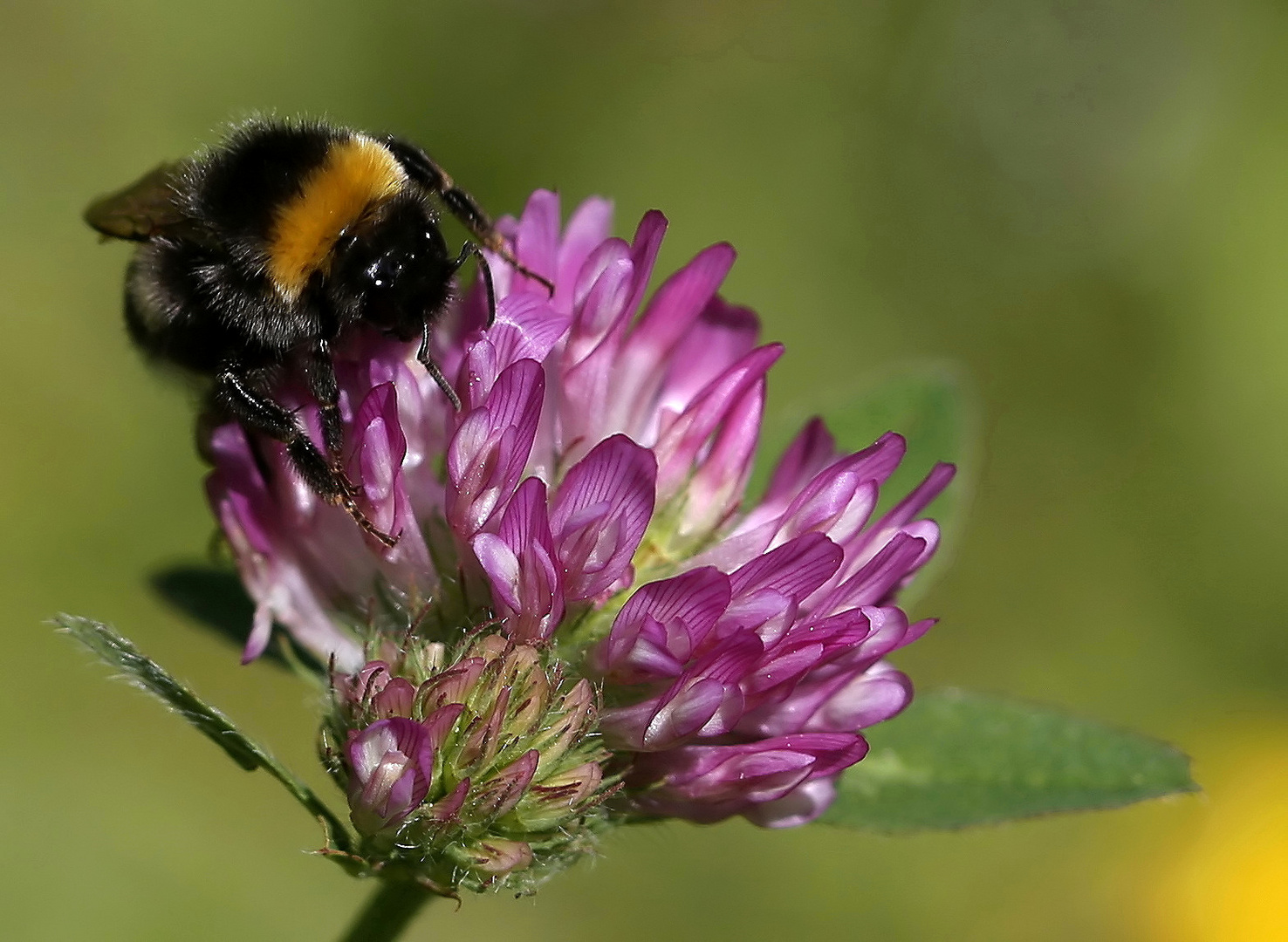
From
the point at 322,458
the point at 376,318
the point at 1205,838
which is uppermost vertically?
the point at 1205,838

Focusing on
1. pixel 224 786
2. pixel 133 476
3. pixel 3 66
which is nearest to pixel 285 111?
pixel 3 66

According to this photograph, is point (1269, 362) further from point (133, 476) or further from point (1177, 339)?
point (133, 476)

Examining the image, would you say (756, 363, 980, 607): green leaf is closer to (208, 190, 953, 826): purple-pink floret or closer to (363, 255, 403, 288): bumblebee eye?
(208, 190, 953, 826): purple-pink floret

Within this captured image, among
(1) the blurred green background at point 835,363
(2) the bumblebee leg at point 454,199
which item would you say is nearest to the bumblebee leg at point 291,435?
(2) the bumblebee leg at point 454,199

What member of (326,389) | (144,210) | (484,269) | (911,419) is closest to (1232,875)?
(911,419)

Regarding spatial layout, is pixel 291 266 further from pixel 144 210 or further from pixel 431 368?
pixel 144 210
